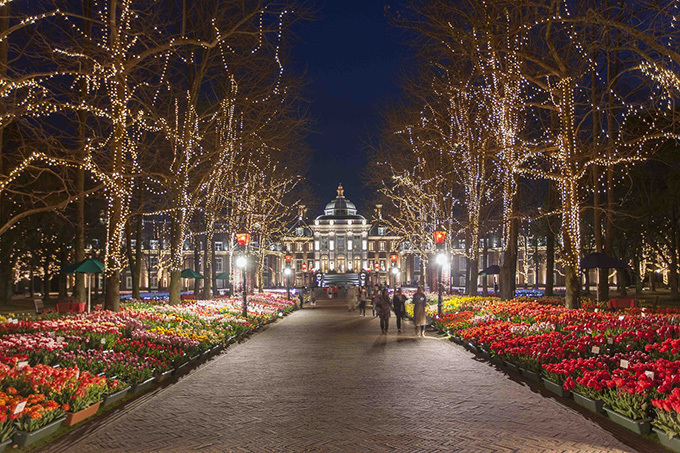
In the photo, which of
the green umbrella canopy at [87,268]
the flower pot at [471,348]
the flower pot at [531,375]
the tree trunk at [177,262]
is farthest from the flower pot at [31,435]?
the tree trunk at [177,262]

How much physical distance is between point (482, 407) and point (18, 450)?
6.14 meters

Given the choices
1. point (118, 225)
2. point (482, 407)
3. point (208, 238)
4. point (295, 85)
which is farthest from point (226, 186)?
point (482, 407)

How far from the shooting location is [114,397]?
9766 mm

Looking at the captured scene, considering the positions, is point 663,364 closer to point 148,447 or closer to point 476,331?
point 148,447

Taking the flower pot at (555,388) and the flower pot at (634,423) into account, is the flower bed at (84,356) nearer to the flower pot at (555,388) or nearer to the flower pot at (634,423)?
the flower pot at (555,388)

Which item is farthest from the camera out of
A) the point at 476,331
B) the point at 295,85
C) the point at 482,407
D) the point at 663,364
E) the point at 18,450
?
the point at 295,85

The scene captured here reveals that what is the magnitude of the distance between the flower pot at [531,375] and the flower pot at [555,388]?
0.31 m

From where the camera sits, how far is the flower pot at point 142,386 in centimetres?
1070

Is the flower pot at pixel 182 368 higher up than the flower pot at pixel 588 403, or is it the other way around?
the flower pot at pixel 588 403

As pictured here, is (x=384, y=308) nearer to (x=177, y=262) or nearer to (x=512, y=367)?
(x=177, y=262)

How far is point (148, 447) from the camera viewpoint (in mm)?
7363

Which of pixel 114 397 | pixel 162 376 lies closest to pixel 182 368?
pixel 162 376

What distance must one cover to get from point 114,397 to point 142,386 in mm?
1227

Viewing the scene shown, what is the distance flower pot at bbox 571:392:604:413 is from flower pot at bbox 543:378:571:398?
316mm
